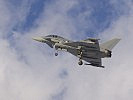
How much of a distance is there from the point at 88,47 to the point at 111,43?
5.65 meters

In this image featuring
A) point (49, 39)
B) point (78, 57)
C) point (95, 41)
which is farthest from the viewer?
point (49, 39)

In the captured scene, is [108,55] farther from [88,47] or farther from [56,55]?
[56,55]

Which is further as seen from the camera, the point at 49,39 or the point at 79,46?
the point at 49,39

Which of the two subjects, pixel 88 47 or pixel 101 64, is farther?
pixel 101 64

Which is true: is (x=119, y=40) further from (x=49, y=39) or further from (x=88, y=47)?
(x=49, y=39)

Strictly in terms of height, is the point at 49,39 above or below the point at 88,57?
A: above

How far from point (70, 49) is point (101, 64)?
867 cm

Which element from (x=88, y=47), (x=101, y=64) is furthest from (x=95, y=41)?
(x=101, y=64)

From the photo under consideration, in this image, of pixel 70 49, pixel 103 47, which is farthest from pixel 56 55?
pixel 103 47

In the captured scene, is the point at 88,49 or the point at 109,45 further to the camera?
the point at 109,45

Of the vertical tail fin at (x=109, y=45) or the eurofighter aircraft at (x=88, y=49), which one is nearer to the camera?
the eurofighter aircraft at (x=88, y=49)

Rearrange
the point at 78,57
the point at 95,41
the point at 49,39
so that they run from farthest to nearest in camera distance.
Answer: the point at 49,39
the point at 78,57
the point at 95,41

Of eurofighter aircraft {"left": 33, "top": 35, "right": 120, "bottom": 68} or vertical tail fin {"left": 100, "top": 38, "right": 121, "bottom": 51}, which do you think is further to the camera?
vertical tail fin {"left": 100, "top": 38, "right": 121, "bottom": 51}

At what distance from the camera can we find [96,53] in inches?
3930
